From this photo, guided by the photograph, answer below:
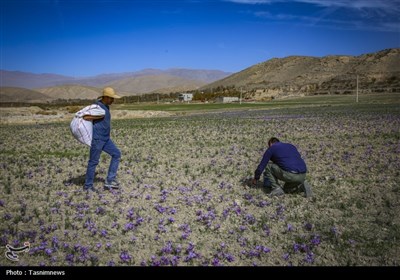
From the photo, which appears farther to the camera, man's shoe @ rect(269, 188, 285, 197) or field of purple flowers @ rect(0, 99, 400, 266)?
man's shoe @ rect(269, 188, 285, 197)

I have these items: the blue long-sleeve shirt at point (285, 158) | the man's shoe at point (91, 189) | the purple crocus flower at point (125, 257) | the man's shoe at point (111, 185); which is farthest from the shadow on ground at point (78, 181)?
the purple crocus flower at point (125, 257)

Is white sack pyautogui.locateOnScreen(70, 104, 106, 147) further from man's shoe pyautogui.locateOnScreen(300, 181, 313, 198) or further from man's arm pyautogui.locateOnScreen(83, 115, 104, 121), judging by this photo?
man's shoe pyautogui.locateOnScreen(300, 181, 313, 198)

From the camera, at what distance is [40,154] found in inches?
686

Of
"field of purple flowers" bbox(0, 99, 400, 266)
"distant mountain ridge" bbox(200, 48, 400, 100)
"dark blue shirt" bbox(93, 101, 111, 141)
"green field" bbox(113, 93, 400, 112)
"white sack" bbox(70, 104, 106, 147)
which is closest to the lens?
"field of purple flowers" bbox(0, 99, 400, 266)

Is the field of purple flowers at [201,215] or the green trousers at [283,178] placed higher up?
the green trousers at [283,178]

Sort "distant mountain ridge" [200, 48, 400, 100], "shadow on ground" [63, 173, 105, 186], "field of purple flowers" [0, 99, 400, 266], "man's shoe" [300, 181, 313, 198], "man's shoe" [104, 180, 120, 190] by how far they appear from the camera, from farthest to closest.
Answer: "distant mountain ridge" [200, 48, 400, 100] < "shadow on ground" [63, 173, 105, 186] < "man's shoe" [104, 180, 120, 190] < "man's shoe" [300, 181, 313, 198] < "field of purple flowers" [0, 99, 400, 266]

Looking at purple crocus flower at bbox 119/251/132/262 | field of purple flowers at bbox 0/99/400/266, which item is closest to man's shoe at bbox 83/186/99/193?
field of purple flowers at bbox 0/99/400/266

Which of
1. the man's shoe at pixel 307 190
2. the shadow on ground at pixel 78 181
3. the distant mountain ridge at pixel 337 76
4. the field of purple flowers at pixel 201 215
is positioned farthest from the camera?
the distant mountain ridge at pixel 337 76

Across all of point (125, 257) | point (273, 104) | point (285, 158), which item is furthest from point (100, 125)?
point (273, 104)

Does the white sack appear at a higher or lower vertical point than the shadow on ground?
higher

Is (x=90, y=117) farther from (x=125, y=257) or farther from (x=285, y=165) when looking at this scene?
(x=285, y=165)

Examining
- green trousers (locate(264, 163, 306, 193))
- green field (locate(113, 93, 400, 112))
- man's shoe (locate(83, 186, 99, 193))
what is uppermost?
green field (locate(113, 93, 400, 112))

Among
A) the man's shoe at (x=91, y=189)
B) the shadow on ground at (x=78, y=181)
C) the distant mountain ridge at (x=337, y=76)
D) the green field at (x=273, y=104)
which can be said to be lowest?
the shadow on ground at (x=78, y=181)

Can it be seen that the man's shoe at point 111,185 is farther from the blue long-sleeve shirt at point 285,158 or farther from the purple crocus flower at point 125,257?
the purple crocus flower at point 125,257
